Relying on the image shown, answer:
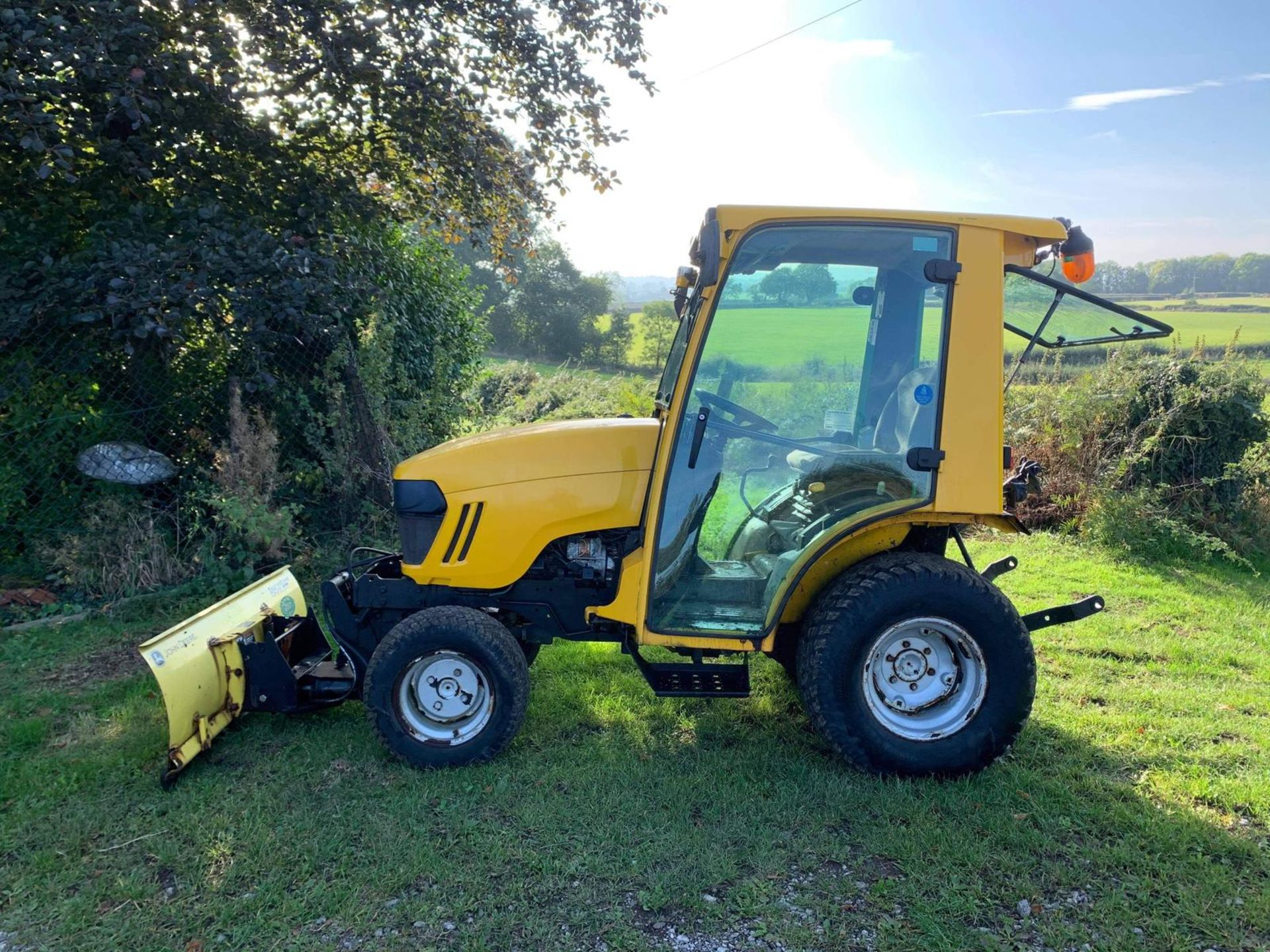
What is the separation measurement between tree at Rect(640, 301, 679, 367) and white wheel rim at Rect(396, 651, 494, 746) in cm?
1434

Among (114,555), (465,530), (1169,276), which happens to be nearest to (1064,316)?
(465,530)

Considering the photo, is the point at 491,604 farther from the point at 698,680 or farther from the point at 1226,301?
the point at 1226,301

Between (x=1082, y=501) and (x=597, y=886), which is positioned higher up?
(x=1082, y=501)

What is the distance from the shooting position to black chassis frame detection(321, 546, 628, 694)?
3.48m

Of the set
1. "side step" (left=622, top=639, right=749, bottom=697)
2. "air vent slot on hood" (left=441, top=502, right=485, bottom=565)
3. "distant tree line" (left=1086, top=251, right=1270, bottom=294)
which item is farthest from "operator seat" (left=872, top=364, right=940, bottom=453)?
"distant tree line" (left=1086, top=251, right=1270, bottom=294)

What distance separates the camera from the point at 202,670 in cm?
326

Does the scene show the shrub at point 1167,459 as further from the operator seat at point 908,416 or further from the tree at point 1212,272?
the tree at point 1212,272

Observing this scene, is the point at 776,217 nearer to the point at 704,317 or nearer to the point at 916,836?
the point at 704,317

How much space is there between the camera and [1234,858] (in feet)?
8.92

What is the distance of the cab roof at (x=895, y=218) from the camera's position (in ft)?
9.82

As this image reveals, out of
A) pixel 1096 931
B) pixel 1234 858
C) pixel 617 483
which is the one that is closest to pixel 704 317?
pixel 617 483

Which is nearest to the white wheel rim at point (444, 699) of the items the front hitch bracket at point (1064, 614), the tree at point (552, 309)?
the front hitch bracket at point (1064, 614)

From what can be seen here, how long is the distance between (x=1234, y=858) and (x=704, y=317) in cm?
270

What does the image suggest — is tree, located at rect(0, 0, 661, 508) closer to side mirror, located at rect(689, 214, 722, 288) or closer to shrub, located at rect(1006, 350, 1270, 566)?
side mirror, located at rect(689, 214, 722, 288)
